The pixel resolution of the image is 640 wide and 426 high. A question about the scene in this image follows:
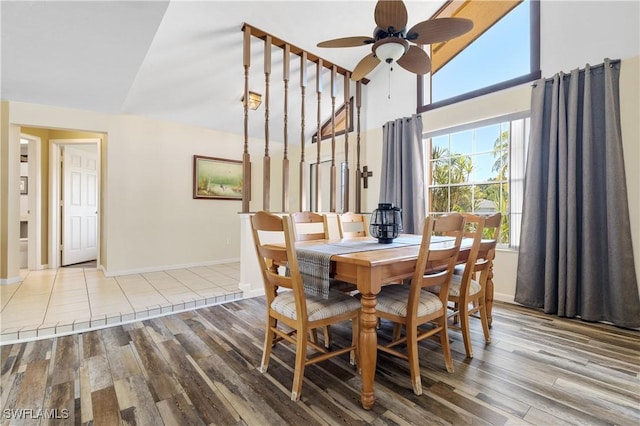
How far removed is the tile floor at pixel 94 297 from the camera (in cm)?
239

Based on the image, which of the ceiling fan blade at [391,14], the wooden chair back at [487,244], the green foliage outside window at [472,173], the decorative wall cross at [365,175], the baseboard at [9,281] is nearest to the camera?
the ceiling fan blade at [391,14]

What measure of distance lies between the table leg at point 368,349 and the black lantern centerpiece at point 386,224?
0.81 metres

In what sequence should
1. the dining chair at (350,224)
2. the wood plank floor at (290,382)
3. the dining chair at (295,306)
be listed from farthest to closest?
the dining chair at (350,224), the dining chair at (295,306), the wood plank floor at (290,382)

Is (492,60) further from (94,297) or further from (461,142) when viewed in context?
(94,297)

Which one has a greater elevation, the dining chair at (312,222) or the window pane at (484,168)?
the window pane at (484,168)

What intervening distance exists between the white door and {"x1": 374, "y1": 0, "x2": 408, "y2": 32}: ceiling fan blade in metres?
5.13

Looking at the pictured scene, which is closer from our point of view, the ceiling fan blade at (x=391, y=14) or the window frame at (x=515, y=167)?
the ceiling fan blade at (x=391, y=14)

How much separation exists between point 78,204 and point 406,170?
5.31 m

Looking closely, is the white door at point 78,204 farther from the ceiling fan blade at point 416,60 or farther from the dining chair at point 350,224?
the ceiling fan blade at point 416,60

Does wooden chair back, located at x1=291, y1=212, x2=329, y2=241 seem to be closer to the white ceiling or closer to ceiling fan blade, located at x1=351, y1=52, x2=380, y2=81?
ceiling fan blade, located at x1=351, y1=52, x2=380, y2=81

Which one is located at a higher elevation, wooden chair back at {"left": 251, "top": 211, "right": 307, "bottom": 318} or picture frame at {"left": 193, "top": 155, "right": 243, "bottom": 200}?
picture frame at {"left": 193, "top": 155, "right": 243, "bottom": 200}

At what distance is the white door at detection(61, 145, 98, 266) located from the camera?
460 centimetres

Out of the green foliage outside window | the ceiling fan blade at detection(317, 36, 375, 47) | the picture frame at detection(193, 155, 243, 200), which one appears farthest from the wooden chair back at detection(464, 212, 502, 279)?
the picture frame at detection(193, 155, 243, 200)

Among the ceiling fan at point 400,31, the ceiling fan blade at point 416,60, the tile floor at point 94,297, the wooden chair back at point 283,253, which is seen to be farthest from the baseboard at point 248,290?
the ceiling fan blade at point 416,60
